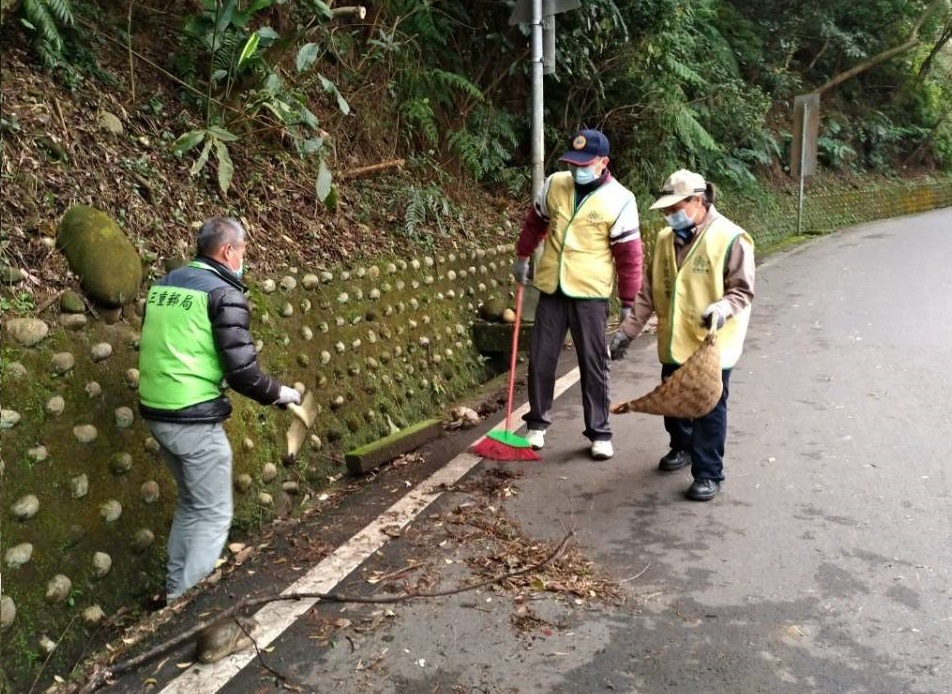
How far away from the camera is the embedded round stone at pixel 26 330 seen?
3762 millimetres

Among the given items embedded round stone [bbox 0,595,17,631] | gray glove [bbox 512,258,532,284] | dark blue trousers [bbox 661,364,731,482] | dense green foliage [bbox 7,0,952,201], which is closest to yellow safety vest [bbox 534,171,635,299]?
gray glove [bbox 512,258,532,284]

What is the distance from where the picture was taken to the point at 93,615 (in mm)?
3705

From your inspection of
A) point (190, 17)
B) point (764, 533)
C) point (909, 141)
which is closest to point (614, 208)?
point (764, 533)

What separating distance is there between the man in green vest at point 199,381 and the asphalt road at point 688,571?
413 mm

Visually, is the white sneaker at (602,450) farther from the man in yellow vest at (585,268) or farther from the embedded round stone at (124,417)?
the embedded round stone at (124,417)

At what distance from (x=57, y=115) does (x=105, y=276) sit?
1.49 meters

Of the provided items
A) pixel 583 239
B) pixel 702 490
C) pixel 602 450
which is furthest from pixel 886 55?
pixel 702 490

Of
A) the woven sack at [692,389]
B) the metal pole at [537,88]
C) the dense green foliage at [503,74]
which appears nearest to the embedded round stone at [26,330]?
the dense green foliage at [503,74]

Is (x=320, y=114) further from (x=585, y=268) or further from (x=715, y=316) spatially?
(x=715, y=316)

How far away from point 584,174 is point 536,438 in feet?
5.91

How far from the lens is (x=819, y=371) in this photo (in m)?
7.56

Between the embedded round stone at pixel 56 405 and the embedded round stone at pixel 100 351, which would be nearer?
the embedded round stone at pixel 56 405

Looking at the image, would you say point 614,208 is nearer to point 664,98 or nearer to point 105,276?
point 105,276

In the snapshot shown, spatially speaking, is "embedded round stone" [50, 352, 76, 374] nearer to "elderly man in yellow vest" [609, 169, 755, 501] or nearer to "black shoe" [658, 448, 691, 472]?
"elderly man in yellow vest" [609, 169, 755, 501]
